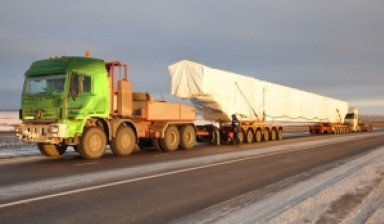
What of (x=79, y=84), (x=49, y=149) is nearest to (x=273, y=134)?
(x=49, y=149)

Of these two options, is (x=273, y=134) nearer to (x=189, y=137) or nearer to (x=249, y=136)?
(x=249, y=136)

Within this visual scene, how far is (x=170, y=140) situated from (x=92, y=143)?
5455mm

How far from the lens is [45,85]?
51.9ft

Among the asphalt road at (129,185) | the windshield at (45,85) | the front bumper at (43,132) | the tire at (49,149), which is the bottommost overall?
the asphalt road at (129,185)

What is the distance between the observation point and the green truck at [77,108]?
1537 cm

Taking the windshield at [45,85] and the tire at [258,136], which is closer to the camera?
the windshield at [45,85]

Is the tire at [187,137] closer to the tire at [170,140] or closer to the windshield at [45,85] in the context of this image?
the tire at [170,140]

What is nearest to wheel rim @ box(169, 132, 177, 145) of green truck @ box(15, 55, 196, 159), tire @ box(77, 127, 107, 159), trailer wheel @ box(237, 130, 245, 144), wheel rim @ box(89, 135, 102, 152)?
green truck @ box(15, 55, 196, 159)

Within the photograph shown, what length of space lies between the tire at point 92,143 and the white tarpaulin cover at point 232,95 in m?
8.41

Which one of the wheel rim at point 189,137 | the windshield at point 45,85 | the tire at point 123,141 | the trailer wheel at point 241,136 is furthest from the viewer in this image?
the trailer wheel at point 241,136

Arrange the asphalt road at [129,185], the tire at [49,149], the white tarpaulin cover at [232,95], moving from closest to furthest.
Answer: the asphalt road at [129,185]
the tire at [49,149]
the white tarpaulin cover at [232,95]

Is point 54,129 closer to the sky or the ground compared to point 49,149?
closer to the sky

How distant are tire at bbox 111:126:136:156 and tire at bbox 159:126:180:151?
99.3 inches

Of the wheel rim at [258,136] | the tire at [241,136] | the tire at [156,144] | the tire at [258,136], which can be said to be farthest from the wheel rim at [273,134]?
the tire at [156,144]
